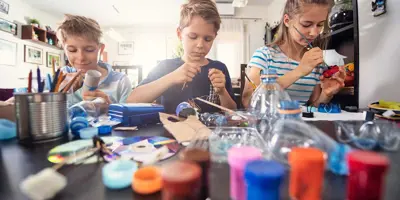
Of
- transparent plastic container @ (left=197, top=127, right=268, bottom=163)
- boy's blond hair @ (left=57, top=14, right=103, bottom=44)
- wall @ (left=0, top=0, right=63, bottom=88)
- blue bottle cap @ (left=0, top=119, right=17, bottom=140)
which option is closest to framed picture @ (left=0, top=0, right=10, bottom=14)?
wall @ (left=0, top=0, right=63, bottom=88)

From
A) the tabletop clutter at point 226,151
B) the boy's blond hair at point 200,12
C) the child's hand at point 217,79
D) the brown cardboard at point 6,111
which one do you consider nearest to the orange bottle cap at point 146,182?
the tabletop clutter at point 226,151

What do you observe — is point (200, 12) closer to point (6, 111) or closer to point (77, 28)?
point (77, 28)

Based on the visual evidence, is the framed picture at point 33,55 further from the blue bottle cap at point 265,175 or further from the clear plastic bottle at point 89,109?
the blue bottle cap at point 265,175

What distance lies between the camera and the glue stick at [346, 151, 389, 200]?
0.14 meters

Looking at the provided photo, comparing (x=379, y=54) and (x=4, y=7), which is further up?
(x=4, y=7)

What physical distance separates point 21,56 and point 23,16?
630mm

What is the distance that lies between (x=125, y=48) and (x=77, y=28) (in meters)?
3.92

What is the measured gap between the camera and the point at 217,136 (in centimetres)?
38

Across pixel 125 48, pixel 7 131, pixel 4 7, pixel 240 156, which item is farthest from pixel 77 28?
pixel 125 48

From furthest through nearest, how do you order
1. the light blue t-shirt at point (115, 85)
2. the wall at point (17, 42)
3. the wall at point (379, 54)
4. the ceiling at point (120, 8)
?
1. the ceiling at point (120, 8)
2. the wall at point (17, 42)
3. the light blue t-shirt at point (115, 85)
4. the wall at point (379, 54)

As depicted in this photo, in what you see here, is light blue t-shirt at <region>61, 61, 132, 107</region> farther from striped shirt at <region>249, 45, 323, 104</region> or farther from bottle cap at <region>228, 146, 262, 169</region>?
bottle cap at <region>228, 146, 262, 169</region>

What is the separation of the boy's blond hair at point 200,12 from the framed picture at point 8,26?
3248 millimetres

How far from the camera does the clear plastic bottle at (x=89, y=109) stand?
0.58 m

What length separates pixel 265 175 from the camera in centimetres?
14
